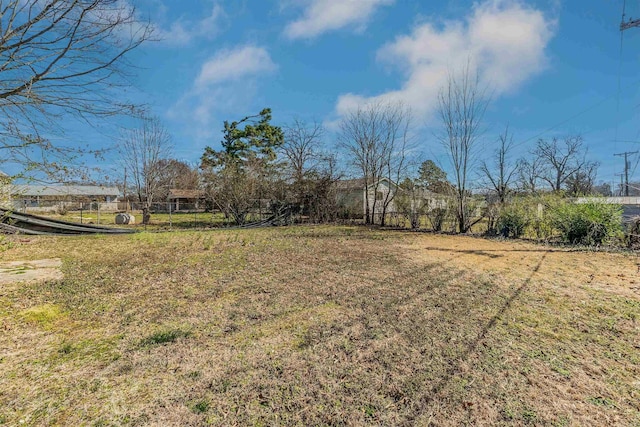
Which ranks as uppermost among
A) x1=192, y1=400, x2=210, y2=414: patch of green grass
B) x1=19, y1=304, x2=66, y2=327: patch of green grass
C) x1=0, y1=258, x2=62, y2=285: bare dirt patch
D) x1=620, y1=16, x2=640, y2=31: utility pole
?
x1=620, y1=16, x2=640, y2=31: utility pole

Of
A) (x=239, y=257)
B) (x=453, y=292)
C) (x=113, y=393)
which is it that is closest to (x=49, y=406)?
(x=113, y=393)

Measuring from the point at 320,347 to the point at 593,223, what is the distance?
857 centimetres

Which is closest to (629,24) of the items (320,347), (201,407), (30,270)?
(320,347)

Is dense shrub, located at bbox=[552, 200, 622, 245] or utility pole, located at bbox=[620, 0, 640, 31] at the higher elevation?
utility pole, located at bbox=[620, 0, 640, 31]

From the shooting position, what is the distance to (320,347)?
2324mm

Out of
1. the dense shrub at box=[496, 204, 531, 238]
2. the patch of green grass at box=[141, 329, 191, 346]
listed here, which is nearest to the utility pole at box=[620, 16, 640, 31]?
the dense shrub at box=[496, 204, 531, 238]

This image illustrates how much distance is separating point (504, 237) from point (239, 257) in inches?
317

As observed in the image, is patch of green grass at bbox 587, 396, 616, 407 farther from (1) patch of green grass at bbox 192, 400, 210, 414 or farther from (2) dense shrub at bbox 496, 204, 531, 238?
(2) dense shrub at bbox 496, 204, 531, 238

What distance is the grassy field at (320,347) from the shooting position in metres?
1.63

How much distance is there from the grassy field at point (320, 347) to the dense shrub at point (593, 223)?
370 centimetres

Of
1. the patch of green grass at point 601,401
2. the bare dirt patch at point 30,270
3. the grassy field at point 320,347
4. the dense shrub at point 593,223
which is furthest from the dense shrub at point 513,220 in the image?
the bare dirt patch at point 30,270

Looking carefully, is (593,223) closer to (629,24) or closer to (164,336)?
(629,24)

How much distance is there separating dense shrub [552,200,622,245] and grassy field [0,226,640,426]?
3.70 metres

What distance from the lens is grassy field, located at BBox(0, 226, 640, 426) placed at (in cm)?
163
